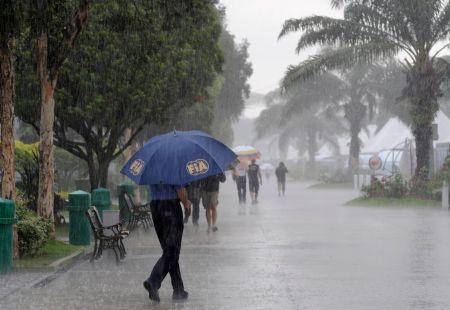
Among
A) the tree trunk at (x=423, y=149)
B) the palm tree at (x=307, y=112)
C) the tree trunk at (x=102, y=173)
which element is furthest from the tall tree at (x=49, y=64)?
the palm tree at (x=307, y=112)

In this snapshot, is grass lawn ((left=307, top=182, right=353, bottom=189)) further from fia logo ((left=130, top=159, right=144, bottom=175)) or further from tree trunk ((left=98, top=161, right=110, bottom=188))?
fia logo ((left=130, top=159, right=144, bottom=175))

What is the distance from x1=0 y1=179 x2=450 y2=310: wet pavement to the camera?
9648mm

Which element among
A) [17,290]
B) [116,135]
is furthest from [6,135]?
[116,135]

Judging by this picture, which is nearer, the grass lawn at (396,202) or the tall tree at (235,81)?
the grass lawn at (396,202)

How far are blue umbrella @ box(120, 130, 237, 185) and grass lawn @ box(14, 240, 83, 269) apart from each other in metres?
3.63

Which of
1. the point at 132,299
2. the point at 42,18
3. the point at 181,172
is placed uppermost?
the point at 42,18

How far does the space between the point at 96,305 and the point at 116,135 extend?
14.9m

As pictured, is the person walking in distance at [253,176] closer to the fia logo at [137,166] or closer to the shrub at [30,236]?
the shrub at [30,236]

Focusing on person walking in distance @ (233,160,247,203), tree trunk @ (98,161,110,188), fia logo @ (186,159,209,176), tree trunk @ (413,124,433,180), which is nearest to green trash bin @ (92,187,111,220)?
tree trunk @ (98,161,110,188)

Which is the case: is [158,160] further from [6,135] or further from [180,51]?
[180,51]

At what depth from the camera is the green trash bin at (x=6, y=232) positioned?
1191 centimetres

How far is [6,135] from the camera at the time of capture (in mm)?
13438

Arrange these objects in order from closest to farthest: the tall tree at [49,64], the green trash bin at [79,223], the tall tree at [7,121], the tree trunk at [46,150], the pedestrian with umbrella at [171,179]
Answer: the pedestrian with umbrella at [171,179]
the tall tree at [7,121]
the tall tree at [49,64]
the tree trunk at [46,150]
the green trash bin at [79,223]

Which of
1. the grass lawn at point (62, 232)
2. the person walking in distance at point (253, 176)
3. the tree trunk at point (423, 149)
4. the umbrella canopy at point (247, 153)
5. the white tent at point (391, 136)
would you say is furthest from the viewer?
the white tent at point (391, 136)
